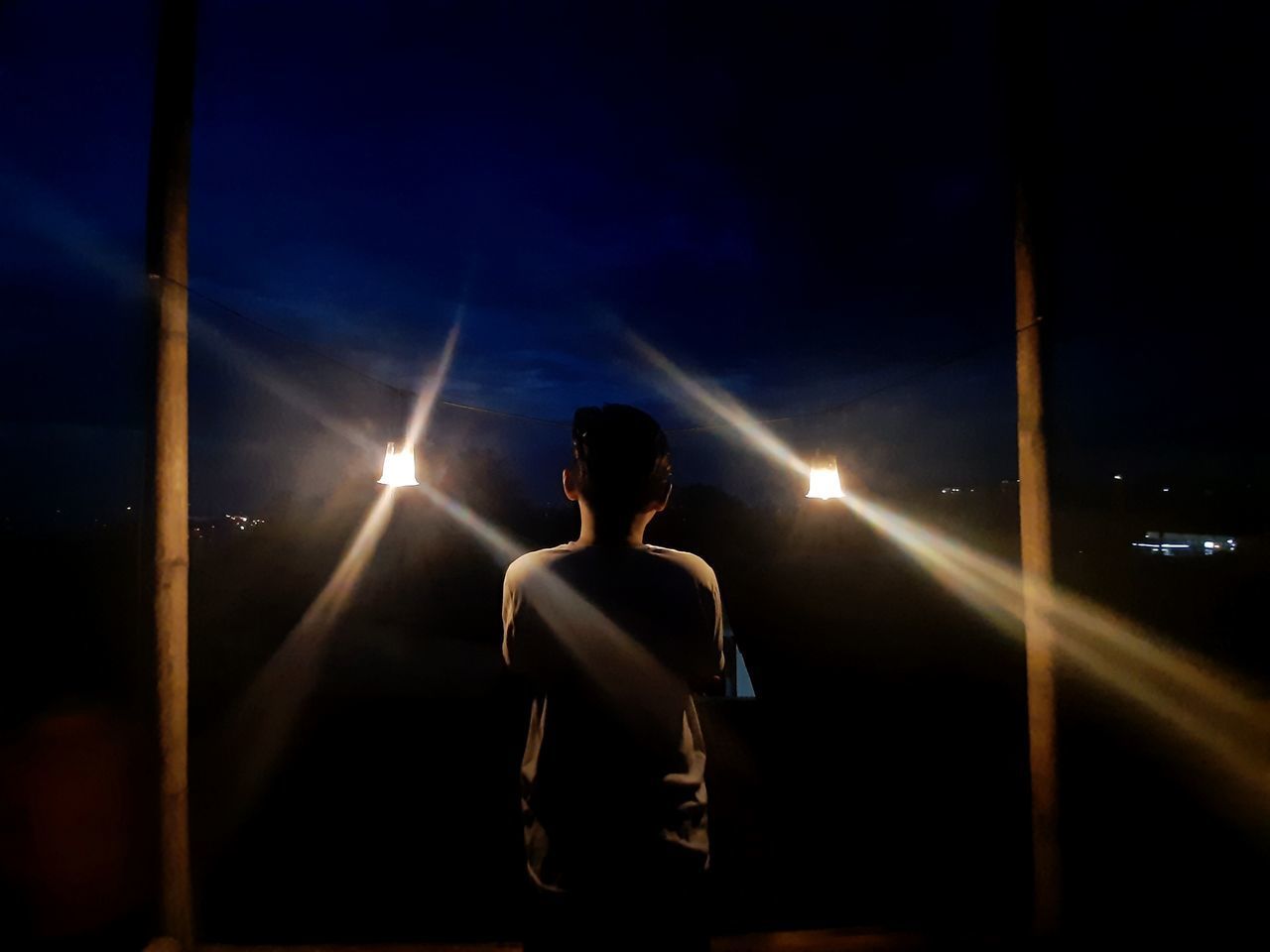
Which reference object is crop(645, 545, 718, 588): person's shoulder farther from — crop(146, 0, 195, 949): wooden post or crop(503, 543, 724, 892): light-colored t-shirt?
crop(146, 0, 195, 949): wooden post

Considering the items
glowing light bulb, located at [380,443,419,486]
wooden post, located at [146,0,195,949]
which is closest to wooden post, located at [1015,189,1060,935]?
glowing light bulb, located at [380,443,419,486]

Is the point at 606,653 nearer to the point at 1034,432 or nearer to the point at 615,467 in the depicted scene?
the point at 615,467

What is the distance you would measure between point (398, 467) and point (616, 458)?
3.29 m

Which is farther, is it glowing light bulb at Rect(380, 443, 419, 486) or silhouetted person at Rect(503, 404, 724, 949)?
glowing light bulb at Rect(380, 443, 419, 486)

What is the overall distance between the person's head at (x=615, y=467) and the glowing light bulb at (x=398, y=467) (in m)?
3.15

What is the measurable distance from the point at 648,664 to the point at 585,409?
70 cm

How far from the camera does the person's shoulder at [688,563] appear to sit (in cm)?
157

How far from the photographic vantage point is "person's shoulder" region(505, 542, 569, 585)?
1.54 m

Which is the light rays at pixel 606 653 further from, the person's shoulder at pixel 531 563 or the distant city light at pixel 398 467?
the distant city light at pixel 398 467

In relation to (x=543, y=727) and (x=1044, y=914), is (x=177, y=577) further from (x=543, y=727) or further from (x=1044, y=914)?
(x=1044, y=914)

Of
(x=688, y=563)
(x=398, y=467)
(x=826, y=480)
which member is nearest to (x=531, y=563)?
(x=688, y=563)

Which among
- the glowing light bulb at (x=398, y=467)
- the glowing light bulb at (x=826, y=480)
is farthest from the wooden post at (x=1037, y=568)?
the glowing light bulb at (x=398, y=467)

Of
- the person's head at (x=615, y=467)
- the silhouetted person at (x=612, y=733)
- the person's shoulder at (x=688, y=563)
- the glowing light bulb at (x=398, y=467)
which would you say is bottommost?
the silhouetted person at (x=612, y=733)

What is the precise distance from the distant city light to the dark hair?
10.3ft
